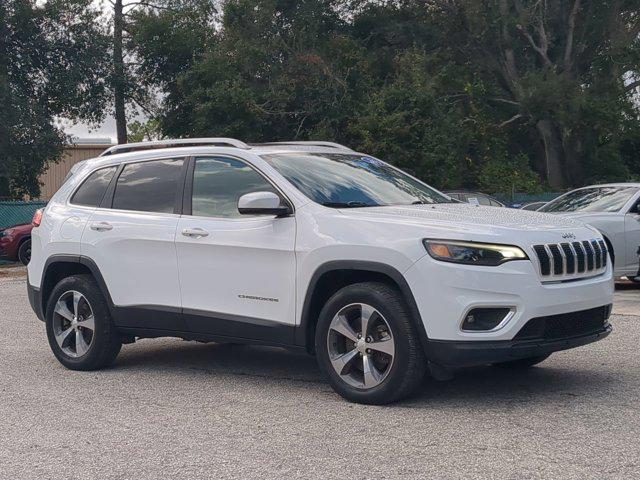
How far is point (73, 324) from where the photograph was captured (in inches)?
323

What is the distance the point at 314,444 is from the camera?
556 centimetres

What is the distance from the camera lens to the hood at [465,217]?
20.6ft

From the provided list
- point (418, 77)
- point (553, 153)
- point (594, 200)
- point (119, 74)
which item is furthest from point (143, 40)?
point (594, 200)

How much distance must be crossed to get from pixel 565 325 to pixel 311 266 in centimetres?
169

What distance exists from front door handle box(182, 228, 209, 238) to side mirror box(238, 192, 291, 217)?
559 millimetres

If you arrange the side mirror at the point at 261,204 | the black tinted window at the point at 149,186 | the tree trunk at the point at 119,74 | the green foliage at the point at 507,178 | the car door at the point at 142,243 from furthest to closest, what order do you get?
the green foliage at the point at 507,178
the tree trunk at the point at 119,74
the black tinted window at the point at 149,186
the car door at the point at 142,243
the side mirror at the point at 261,204

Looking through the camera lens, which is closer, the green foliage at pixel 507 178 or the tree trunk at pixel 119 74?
the tree trunk at pixel 119 74

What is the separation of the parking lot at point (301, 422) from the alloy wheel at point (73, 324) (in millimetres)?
221

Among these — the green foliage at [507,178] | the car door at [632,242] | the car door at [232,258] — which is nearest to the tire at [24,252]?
the car door at [632,242]

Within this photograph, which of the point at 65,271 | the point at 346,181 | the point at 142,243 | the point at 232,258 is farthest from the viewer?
the point at 65,271

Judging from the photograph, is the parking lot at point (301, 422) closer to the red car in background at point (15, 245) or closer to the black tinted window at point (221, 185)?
the black tinted window at point (221, 185)

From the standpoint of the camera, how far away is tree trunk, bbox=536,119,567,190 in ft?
127

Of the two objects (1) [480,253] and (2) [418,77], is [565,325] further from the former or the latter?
(2) [418,77]

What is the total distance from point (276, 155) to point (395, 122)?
940 inches
